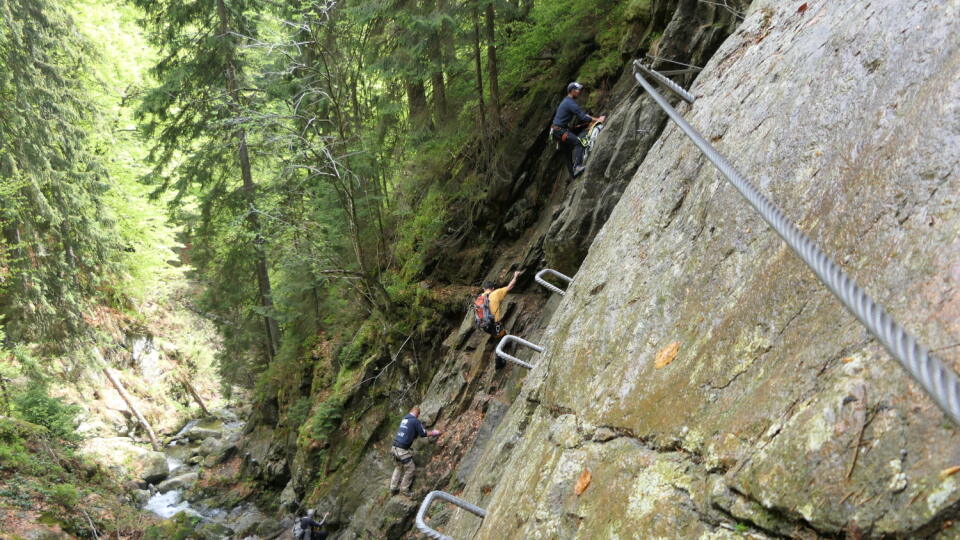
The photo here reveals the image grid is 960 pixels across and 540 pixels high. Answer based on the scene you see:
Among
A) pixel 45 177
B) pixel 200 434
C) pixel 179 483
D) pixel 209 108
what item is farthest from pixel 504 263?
pixel 200 434

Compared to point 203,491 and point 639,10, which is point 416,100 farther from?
point 203,491

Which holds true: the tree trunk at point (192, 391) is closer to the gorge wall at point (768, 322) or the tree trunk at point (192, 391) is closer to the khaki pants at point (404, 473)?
the khaki pants at point (404, 473)

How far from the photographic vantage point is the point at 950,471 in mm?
1539

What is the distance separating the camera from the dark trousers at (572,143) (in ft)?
31.0

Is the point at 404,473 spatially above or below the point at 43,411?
above

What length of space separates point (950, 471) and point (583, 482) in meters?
1.84

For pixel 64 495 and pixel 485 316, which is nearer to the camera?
pixel 485 316

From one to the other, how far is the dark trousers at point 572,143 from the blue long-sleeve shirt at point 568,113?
15cm

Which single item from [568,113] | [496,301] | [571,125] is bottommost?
[496,301]

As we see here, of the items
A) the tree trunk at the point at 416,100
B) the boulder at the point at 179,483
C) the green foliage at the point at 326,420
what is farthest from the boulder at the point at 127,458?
the tree trunk at the point at 416,100

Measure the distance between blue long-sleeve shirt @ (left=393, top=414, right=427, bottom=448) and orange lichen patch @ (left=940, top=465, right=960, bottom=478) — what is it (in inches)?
360

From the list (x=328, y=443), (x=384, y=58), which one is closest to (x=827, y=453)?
(x=384, y=58)

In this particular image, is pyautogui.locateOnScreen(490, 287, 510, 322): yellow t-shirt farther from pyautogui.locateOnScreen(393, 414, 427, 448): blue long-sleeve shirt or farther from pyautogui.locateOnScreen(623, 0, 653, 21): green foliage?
pyautogui.locateOnScreen(623, 0, 653, 21): green foliage

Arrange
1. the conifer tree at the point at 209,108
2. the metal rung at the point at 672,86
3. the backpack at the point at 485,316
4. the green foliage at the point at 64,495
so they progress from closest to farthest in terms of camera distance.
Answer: the metal rung at the point at 672,86, the backpack at the point at 485,316, the green foliage at the point at 64,495, the conifer tree at the point at 209,108
